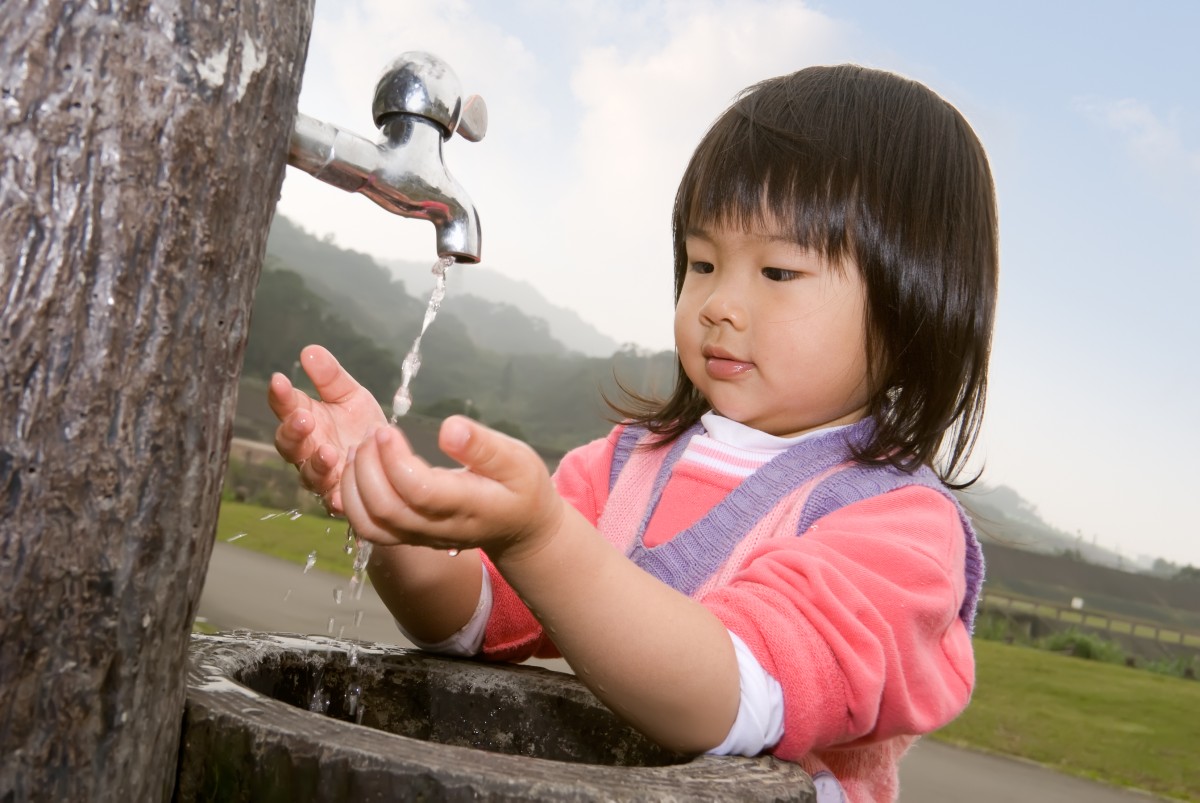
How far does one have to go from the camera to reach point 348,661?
1.20 meters

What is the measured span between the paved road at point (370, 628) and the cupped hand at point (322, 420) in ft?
4.13

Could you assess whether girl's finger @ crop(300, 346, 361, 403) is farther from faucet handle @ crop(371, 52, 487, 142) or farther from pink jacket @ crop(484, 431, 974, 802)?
pink jacket @ crop(484, 431, 974, 802)

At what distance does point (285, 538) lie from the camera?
7805 mm

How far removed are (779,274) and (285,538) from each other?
274 inches

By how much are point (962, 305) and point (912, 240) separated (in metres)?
0.14

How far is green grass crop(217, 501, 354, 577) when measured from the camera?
7441mm

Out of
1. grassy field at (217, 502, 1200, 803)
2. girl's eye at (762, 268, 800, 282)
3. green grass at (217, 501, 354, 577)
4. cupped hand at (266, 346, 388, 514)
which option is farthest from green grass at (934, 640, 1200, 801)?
green grass at (217, 501, 354, 577)

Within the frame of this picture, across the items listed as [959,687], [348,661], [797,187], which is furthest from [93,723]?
[797,187]

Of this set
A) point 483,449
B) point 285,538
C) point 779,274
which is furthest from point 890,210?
point 285,538

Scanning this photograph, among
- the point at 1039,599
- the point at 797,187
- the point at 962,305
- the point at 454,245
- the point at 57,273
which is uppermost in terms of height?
the point at 797,187

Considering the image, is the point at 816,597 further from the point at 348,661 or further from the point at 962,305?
the point at 962,305

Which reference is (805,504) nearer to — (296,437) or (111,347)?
(296,437)

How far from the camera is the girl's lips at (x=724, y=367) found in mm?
1456

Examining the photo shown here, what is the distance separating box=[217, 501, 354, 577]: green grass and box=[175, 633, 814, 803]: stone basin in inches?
241
